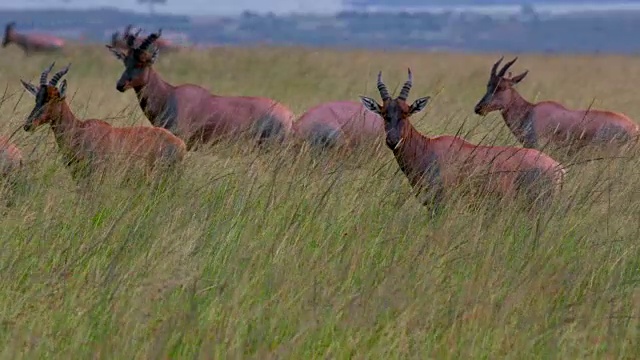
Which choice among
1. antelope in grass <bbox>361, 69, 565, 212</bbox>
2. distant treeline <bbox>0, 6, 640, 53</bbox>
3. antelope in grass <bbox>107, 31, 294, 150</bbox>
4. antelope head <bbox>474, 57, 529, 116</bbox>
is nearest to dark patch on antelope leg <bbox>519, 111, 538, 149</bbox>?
antelope head <bbox>474, 57, 529, 116</bbox>

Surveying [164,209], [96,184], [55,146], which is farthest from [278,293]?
[55,146]

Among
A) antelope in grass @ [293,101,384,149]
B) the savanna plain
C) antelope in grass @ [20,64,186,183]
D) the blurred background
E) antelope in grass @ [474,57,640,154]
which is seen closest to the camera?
the savanna plain

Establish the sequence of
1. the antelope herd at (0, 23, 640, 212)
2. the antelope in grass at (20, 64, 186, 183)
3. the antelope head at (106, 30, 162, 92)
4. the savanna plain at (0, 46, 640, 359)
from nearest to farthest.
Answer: the savanna plain at (0, 46, 640, 359) → the antelope herd at (0, 23, 640, 212) → the antelope in grass at (20, 64, 186, 183) → the antelope head at (106, 30, 162, 92)

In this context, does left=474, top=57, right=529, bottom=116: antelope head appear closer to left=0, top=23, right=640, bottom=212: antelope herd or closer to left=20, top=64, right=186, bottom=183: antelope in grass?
left=0, top=23, right=640, bottom=212: antelope herd

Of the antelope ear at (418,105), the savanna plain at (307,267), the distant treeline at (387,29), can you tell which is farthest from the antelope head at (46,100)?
the distant treeline at (387,29)

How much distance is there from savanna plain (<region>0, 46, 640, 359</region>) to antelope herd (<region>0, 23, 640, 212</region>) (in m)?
0.20

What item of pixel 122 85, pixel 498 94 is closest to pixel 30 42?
pixel 122 85

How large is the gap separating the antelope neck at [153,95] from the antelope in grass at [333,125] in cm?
153

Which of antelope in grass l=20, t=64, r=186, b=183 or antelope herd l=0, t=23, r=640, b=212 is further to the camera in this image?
antelope in grass l=20, t=64, r=186, b=183

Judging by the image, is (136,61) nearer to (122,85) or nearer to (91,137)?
(122,85)

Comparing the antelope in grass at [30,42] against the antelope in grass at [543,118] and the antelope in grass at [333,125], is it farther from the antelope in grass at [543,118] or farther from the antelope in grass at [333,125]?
the antelope in grass at [333,125]

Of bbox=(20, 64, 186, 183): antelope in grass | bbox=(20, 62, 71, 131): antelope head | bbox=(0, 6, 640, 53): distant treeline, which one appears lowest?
bbox=(0, 6, 640, 53): distant treeline

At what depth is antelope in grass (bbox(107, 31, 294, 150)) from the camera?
12.7 metres

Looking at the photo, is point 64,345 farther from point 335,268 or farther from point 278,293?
point 335,268
